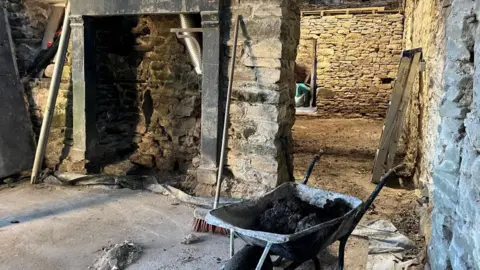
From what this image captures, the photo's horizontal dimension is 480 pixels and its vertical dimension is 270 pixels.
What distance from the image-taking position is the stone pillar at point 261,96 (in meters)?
3.59

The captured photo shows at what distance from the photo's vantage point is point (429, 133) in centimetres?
385

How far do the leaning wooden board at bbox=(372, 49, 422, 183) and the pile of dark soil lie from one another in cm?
266

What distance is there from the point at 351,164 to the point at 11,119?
442 centimetres

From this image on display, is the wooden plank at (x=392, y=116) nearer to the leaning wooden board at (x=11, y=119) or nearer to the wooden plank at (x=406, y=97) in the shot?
the wooden plank at (x=406, y=97)

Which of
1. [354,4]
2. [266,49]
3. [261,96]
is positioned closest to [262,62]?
[266,49]

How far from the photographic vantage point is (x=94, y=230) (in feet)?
10.7

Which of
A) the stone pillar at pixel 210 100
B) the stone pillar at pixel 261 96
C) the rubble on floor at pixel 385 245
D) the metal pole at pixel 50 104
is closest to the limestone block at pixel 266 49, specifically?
the stone pillar at pixel 261 96

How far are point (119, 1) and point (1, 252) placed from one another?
8.38ft

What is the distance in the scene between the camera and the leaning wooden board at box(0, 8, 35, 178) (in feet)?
14.7

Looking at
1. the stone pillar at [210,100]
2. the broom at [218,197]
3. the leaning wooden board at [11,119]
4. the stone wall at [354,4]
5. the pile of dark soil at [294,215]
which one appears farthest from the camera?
the stone wall at [354,4]

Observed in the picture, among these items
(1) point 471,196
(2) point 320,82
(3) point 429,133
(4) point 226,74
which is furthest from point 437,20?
(2) point 320,82

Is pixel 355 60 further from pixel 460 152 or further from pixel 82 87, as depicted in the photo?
pixel 460 152

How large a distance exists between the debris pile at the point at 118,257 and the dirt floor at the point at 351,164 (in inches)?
79.1

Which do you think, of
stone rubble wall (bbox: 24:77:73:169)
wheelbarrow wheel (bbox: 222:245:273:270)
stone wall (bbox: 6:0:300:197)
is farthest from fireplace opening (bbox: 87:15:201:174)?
wheelbarrow wheel (bbox: 222:245:273:270)
